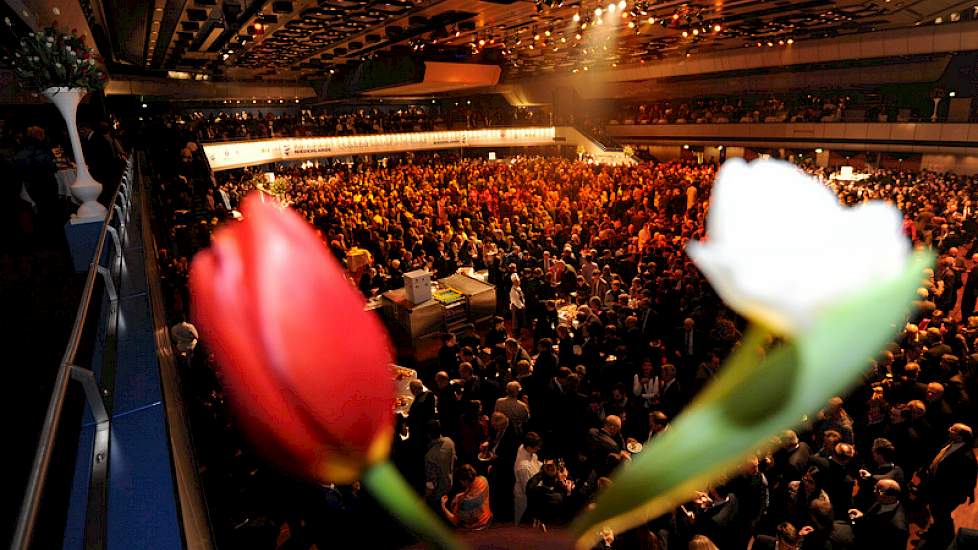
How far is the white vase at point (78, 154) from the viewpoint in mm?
5465

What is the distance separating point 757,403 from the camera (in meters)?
1.56

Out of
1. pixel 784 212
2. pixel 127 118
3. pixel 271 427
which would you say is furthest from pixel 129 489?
pixel 127 118

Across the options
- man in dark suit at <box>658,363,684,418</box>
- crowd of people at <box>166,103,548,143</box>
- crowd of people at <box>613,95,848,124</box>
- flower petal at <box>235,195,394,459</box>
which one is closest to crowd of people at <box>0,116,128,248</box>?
flower petal at <box>235,195,394,459</box>

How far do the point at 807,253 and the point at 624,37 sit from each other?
23.1 meters

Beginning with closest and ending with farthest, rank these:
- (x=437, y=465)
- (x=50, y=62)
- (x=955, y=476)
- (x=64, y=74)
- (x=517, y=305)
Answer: (x=955, y=476)
(x=437, y=465)
(x=50, y=62)
(x=64, y=74)
(x=517, y=305)

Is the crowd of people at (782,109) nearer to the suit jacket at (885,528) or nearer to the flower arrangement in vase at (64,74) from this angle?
the suit jacket at (885,528)

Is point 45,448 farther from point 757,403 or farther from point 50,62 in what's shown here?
point 50,62

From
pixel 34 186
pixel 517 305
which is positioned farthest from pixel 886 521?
pixel 34 186

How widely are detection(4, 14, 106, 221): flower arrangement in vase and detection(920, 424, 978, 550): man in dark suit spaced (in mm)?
9092

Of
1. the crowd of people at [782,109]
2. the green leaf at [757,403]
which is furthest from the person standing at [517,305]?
the crowd of people at [782,109]

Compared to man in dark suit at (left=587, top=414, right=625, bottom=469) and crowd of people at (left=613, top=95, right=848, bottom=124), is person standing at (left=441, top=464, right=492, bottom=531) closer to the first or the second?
man in dark suit at (left=587, top=414, right=625, bottom=469)

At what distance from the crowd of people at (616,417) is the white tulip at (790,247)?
8.14 ft

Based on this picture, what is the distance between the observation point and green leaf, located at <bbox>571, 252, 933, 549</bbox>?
1489mm

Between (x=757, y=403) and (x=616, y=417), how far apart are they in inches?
140
